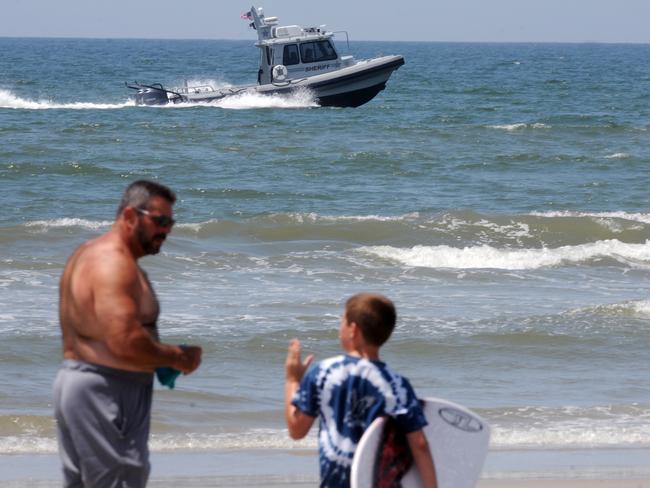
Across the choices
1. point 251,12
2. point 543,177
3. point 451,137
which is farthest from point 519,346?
point 251,12

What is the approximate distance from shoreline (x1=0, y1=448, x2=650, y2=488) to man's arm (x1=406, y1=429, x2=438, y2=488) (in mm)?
1925

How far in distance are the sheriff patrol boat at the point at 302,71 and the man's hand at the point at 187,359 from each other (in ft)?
81.5

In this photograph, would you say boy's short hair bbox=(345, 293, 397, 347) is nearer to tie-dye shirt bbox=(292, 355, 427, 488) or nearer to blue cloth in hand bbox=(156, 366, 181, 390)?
tie-dye shirt bbox=(292, 355, 427, 488)

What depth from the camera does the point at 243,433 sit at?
617 centimetres

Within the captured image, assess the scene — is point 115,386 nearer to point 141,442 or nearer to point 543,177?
point 141,442

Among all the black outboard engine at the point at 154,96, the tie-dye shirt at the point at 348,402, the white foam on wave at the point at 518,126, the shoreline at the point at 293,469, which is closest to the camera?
the tie-dye shirt at the point at 348,402

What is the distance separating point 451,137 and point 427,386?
767 inches

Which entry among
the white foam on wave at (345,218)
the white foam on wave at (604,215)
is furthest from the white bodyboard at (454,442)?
the white foam on wave at (604,215)

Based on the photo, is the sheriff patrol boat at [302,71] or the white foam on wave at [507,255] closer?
the white foam on wave at [507,255]

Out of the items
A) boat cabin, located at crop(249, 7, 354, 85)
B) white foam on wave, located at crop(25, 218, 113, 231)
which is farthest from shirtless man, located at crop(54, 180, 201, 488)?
boat cabin, located at crop(249, 7, 354, 85)

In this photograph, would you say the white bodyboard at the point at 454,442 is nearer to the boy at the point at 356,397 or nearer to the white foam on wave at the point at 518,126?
the boy at the point at 356,397

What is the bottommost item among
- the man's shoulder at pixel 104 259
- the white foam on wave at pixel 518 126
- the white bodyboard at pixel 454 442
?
the white foam on wave at pixel 518 126

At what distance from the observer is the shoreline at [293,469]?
5.07m

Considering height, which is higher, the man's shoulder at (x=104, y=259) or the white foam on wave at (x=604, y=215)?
the man's shoulder at (x=104, y=259)
